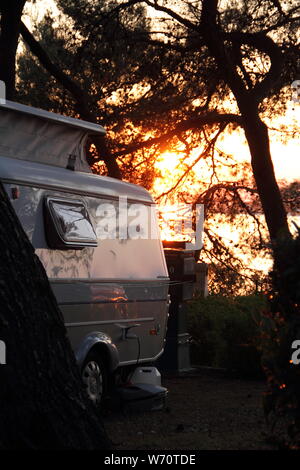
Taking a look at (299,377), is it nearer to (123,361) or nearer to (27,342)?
(27,342)

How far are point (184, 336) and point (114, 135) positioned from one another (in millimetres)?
7373

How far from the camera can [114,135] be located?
65.1 ft

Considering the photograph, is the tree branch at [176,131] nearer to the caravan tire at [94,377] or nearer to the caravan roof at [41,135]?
the caravan roof at [41,135]

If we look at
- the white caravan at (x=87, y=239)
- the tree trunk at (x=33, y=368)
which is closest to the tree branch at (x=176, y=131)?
the white caravan at (x=87, y=239)

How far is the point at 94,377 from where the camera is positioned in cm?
942

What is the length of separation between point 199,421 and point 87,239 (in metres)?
2.05

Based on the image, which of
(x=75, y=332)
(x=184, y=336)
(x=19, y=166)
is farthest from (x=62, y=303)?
(x=184, y=336)

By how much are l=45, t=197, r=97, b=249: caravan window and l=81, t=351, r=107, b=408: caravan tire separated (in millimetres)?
1140

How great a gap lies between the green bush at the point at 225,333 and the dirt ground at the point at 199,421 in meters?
0.51

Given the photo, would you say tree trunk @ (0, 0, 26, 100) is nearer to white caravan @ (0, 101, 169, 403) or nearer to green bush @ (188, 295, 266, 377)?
white caravan @ (0, 101, 169, 403)

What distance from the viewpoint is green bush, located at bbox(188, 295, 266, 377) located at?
13289 millimetres

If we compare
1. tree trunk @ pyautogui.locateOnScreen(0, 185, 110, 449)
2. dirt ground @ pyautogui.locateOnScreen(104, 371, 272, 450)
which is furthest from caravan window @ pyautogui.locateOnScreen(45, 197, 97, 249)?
tree trunk @ pyautogui.locateOnScreen(0, 185, 110, 449)

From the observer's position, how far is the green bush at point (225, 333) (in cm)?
1329

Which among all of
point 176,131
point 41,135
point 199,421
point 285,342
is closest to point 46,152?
point 41,135
